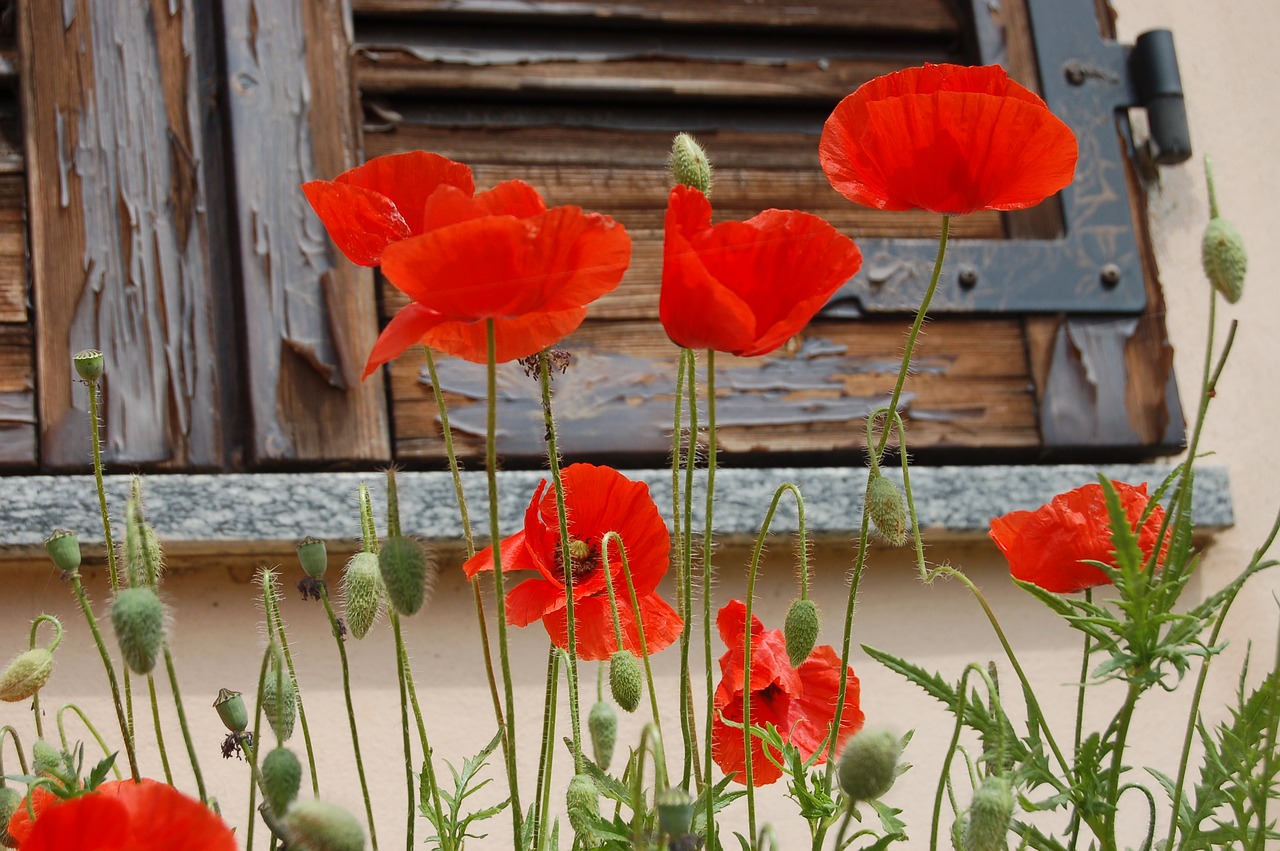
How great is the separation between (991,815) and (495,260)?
356mm

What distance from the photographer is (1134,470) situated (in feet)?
7.01

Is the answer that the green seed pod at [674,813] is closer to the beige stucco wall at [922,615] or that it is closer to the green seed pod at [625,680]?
the green seed pod at [625,680]

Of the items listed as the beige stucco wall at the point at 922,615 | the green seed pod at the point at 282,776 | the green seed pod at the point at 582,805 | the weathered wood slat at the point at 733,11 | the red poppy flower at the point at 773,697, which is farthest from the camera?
the weathered wood slat at the point at 733,11

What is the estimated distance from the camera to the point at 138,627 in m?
0.61

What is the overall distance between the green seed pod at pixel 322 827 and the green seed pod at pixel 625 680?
0.96ft

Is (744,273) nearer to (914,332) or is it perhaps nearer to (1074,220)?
(914,332)

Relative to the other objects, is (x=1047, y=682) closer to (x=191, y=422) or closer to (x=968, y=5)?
(x=968, y=5)

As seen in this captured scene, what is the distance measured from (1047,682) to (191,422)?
136 centimetres

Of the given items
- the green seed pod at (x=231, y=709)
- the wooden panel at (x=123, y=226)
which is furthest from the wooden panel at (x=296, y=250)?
the green seed pod at (x=231, y=709)

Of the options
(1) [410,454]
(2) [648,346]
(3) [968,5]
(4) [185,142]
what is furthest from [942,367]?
(4) [185,142]

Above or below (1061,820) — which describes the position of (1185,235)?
above

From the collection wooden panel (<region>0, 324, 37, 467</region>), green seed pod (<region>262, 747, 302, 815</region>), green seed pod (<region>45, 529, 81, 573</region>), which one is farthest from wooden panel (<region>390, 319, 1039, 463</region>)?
green seed pod (<region>262, 747, 302, 815</region>)

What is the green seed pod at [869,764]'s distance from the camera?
0.59 meters

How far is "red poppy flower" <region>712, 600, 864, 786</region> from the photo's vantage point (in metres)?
Result: 0.99
